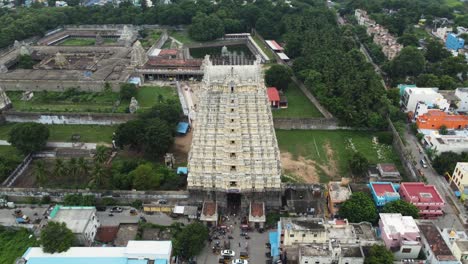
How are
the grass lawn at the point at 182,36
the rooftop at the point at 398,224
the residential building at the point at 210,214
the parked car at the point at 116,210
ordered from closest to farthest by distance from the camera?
the rooftop at the point at 398,224 < the residential building at the point at 210,214 < the parked car at the point at 116,210 < the grass lawn at the point at 182,36

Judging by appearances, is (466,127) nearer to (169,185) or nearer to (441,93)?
(441,93)

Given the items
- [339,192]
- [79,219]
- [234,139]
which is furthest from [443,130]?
[79,219]

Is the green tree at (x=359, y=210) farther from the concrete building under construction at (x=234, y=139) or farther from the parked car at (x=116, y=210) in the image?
the parked car at (x=116, y=210)

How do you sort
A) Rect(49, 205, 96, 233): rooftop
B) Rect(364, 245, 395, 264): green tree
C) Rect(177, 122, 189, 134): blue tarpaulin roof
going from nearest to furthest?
Rect(364, 245, 395, 264): green tree
Rect(49, 205, 96, 233): rooftop
Rect(177, 122, 189, 134): blue tarpaulin roof

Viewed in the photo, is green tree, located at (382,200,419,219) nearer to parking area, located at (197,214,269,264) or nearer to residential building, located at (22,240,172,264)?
parking area, located at (197,214,269,264)

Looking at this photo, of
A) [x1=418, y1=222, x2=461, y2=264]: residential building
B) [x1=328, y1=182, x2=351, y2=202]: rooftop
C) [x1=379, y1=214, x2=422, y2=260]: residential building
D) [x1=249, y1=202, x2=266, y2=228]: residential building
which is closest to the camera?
[x1=418, y1=222, x2=461, y2=264]: residential building

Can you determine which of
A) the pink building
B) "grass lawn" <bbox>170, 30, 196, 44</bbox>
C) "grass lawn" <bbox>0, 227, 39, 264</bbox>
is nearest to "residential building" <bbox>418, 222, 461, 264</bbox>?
the pink building

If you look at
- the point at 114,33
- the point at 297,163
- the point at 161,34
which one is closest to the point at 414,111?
the point at 297,163

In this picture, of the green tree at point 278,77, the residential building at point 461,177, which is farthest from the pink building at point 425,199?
the green tree at point 278,77
